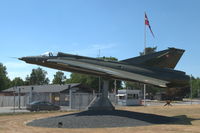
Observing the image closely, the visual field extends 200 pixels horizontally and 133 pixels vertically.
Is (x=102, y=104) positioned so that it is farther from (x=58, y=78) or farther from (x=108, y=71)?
(x=58, y=78)

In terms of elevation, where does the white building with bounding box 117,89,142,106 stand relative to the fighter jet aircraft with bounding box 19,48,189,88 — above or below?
below

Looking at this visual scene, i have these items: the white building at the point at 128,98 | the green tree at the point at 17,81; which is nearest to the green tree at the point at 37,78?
the green tree at the point at 17,81

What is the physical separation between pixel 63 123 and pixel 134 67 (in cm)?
906

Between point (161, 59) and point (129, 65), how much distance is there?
142 inches

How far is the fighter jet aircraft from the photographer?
24995 millimetres

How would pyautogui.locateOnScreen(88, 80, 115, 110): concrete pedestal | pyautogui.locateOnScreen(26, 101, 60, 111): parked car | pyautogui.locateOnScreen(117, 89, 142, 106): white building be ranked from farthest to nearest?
pyautogui.locateOnScreen(117, 89, 142, 106): white building → pyautogui.locateOnScreen(26, 101, 60, 111): parked car → pyautogui.locateOnScreen(88, 80, 115, 110): concrete pedestal

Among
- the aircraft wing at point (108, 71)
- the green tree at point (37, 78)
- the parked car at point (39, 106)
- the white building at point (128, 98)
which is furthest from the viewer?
the green tree at point (37, 78)

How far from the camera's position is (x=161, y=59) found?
28203 mm

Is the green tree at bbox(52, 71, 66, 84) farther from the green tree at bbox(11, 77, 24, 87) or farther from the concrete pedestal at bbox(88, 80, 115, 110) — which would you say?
the concrete pedestal at bbox(88, 80, 115, 110)

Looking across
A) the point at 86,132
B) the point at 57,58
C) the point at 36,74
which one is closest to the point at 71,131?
the point at 86,132

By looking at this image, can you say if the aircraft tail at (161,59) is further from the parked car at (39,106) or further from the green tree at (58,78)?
the green tree at (58,78)

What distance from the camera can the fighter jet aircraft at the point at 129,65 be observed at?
25.0m

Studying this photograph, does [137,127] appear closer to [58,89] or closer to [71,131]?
[71,131]

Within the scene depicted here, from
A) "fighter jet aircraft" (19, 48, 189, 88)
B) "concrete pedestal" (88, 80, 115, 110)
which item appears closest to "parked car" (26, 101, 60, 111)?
"fighter jet aircraft" (19, 48, 189, 88)
